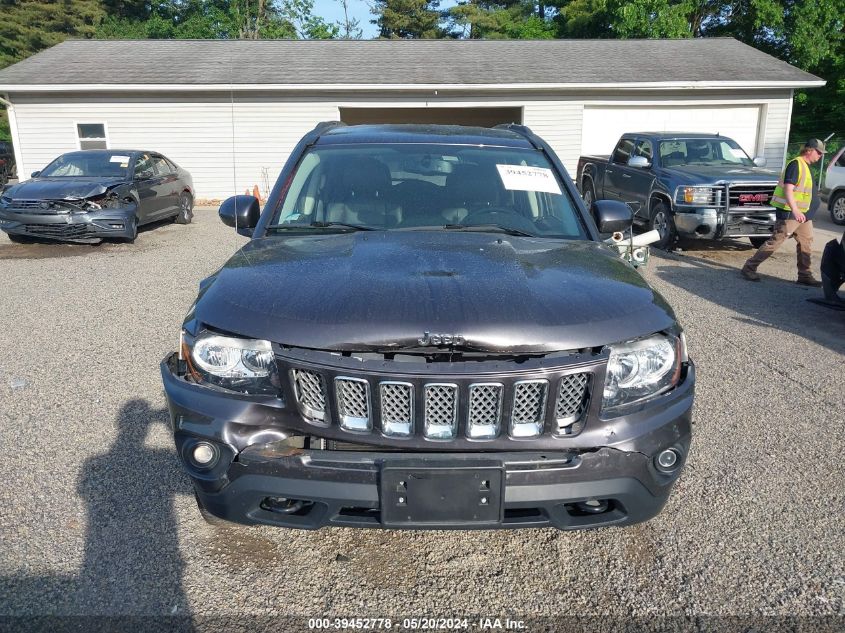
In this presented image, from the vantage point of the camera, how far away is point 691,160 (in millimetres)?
12219

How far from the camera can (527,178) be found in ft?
13.3

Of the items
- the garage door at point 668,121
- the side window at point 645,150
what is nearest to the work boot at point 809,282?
the side window at point 645,150

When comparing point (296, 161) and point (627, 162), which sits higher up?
point (296, 161)

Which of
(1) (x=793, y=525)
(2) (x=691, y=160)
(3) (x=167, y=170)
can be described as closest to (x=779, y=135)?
(2) (x=691, y=160)

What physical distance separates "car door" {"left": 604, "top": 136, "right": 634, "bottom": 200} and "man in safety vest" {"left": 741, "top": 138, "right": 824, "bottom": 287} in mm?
3930

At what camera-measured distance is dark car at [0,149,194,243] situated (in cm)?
1156

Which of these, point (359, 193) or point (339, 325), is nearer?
point (339, 325)

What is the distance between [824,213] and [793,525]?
1652 cm

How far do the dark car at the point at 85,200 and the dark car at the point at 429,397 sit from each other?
9911 mm

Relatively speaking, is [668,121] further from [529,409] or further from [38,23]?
[38,23]

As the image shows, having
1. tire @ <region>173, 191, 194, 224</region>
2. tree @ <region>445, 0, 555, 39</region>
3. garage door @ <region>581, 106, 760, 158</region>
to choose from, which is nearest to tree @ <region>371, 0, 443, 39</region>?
tree @ <region>445, 0, 555, 39</region>

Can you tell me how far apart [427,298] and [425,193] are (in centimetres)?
146

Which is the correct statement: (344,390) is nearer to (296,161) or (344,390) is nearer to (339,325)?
(339,325)

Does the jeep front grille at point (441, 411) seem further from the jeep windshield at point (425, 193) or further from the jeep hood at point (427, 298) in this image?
the jeep windshield at point (425, 193)
